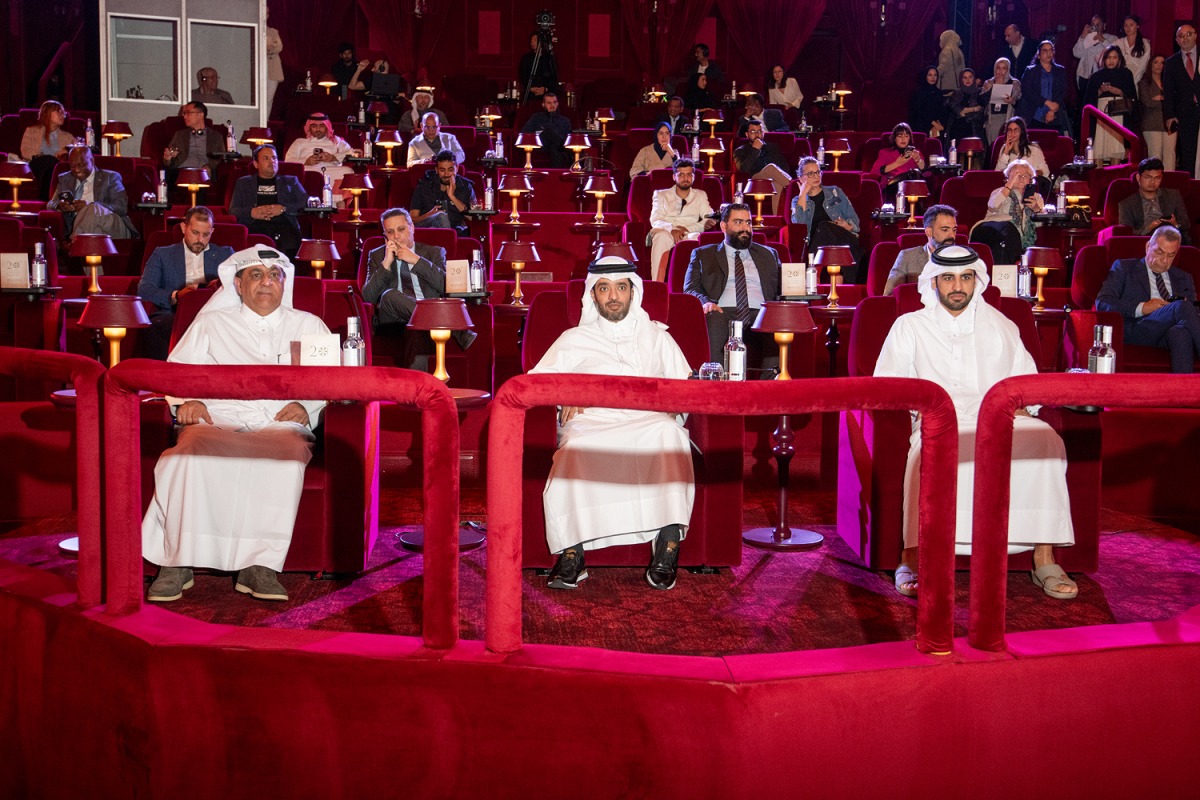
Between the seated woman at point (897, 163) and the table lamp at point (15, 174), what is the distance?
732 centimetres

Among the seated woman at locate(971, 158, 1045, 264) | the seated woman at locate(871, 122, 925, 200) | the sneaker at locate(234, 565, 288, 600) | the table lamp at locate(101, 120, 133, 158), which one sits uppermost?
the table lamp at locate(101, 120, 133, 158)

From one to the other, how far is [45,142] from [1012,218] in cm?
831

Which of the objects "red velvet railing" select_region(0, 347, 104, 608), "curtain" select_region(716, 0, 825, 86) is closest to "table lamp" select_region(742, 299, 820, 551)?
"red velvet railing" select_region(0, 347, 104, 608)

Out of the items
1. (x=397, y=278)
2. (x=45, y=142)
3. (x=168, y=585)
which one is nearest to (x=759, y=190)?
(x=397, y=278)

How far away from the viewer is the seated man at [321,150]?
1067 cm

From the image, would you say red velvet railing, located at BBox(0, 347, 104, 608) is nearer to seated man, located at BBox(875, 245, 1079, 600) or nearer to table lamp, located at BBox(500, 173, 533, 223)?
seated man, located at BBox(875, 245, 1079, 600)

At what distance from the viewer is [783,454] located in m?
4.57

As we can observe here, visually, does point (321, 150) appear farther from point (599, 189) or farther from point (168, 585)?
point (168, 585)

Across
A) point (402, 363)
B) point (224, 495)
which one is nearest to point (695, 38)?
point (402, 363)

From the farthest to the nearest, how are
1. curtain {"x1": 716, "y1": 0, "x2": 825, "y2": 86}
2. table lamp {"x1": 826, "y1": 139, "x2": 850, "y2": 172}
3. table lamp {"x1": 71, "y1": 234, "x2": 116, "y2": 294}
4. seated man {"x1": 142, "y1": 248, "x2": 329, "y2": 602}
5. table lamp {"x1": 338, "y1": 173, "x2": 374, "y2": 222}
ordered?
1. curtain {"x1": 716, "y1": 0, "x2": 825, "y2": 86}
2. table lamp {"x1": 826, "y1": 139, "x2": 850, "y2": 172}
3. table lamp {"x1": 338, "y1": 173, "x2": 374, "y2": 222}
4. table lamp {"x1": 71, "y1": 234, "x2": 116, "y2": 294}
5. seated man {"x1": 142, "y1": 248, "x2": 329, "y2": 602}

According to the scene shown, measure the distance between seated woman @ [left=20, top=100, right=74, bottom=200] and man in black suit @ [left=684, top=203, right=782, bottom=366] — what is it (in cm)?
645

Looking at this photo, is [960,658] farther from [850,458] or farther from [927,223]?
[927,223]

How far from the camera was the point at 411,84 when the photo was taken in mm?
15531

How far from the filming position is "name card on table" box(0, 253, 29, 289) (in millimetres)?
6266
